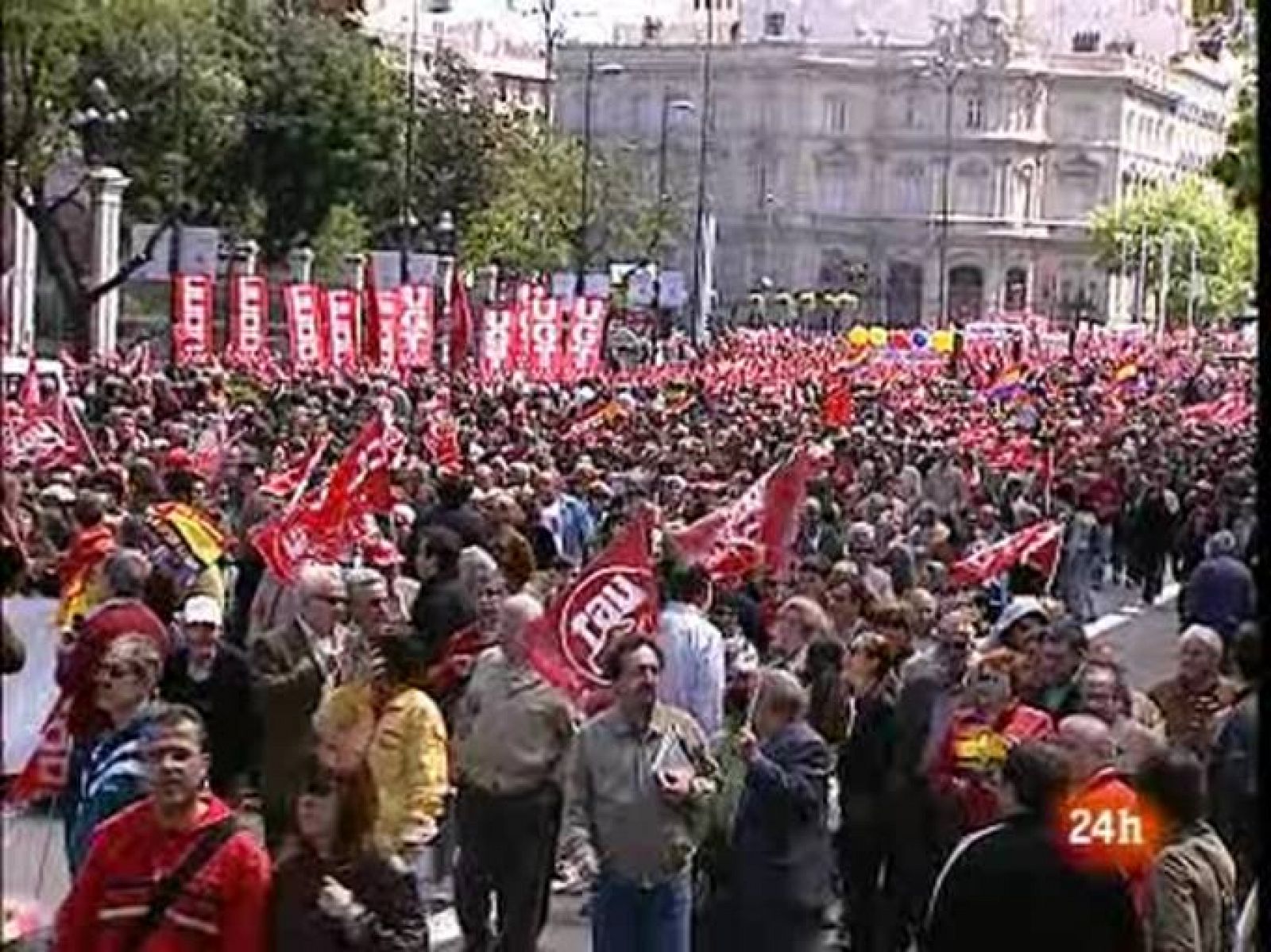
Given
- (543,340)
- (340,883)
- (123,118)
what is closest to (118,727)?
(340,883)

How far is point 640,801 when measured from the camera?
30.1 ft

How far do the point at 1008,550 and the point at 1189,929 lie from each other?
9391mm

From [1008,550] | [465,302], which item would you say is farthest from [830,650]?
[465,302]

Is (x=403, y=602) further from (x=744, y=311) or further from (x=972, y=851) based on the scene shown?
(x=744, y=311)

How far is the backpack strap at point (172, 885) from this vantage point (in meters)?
6.36

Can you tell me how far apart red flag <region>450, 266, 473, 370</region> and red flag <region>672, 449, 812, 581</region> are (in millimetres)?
20698

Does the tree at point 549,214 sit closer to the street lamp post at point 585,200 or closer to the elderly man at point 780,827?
the street lamp post at point 585,200

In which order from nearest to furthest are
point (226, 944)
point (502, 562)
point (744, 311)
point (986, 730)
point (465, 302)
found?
point (226, 944)
point (986, 730)
point (502, 562)
point (465, 302)
point (744, 311)

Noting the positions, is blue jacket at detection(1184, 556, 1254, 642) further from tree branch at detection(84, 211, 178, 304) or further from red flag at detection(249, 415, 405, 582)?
tree branch at detection(84, 211, 178, 304)

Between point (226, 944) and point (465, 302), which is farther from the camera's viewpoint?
A: point (465, 302)

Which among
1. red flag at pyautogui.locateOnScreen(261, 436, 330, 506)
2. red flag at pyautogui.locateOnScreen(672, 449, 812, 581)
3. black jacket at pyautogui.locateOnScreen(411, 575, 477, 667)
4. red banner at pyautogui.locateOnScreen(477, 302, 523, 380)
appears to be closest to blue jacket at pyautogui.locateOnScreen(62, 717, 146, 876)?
black jacket at pyautogui.locateOnScreen(411, 575, 477, 667)

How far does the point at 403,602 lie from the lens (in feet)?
44.3

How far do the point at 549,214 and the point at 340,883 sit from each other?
72270mm

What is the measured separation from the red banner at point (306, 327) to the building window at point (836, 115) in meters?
83.3
